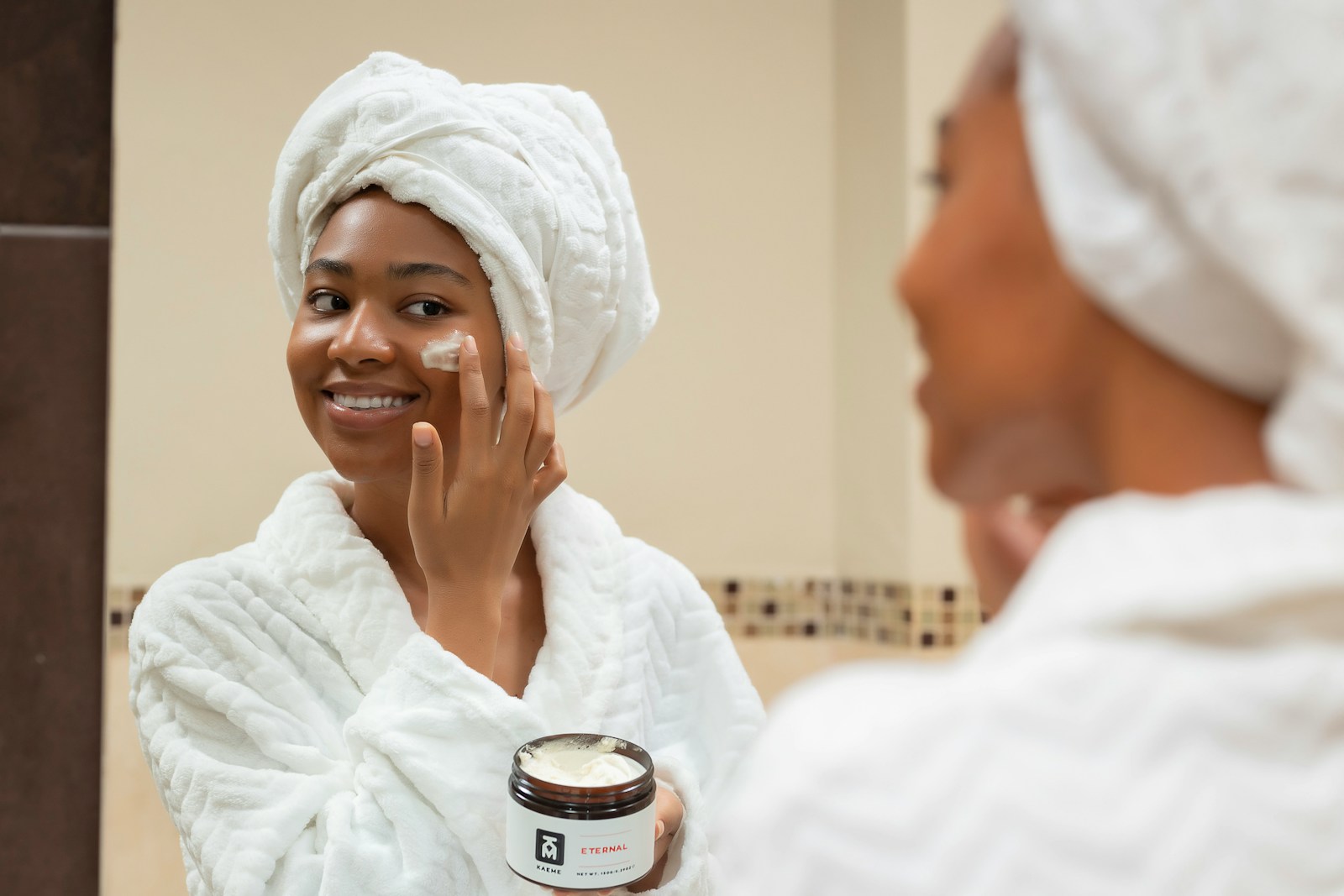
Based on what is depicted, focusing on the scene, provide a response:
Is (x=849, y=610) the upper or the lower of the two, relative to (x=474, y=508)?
lower

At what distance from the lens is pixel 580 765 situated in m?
0.61

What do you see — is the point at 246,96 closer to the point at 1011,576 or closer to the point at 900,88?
the point at 900,88

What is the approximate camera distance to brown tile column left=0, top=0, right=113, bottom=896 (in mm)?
1352

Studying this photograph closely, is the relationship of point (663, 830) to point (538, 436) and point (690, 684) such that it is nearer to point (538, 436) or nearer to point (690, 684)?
point (690, 684)

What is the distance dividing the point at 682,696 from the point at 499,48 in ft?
3.21

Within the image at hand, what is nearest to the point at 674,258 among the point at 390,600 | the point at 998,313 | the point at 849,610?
the point at 849,610

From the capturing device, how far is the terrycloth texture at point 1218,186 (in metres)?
0.23

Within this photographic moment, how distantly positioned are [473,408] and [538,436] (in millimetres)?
52

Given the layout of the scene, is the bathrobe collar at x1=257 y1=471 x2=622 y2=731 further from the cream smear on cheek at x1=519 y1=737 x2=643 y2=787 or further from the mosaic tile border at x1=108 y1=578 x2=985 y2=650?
the mosaic tile border at x1=108 y1=578 x2=985 y2=650

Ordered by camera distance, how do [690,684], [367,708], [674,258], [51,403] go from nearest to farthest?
[367,708], [690,684], [51,403], [674,258]

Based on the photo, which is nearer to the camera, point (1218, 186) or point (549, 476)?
point (1218, 186)

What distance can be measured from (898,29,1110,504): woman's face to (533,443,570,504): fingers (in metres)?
0.50

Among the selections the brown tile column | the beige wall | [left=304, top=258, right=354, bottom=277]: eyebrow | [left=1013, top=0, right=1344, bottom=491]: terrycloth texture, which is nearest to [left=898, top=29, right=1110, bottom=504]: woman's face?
[left=1013, top=0, right=1344, bottom=491]: terrycloth texture

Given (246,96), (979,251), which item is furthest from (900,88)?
(979,251)
